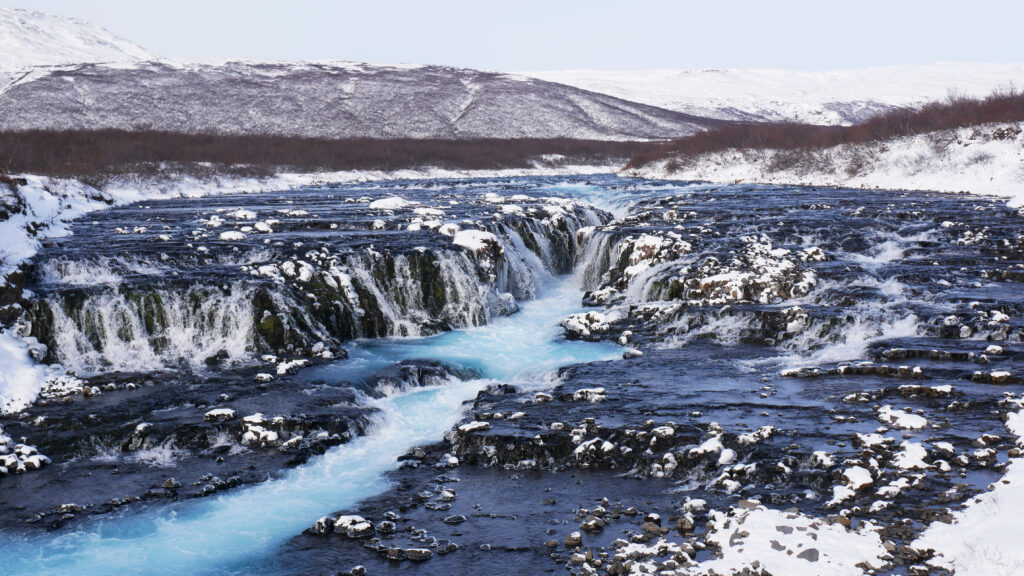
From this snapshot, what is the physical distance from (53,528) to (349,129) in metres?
113

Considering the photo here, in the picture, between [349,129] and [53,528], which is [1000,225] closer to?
[53,528]

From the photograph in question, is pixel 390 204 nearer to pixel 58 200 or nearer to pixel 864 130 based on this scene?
pixel 58 200

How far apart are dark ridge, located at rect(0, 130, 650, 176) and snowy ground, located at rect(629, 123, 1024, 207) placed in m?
26.9

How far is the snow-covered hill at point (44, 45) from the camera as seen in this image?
5812 inches

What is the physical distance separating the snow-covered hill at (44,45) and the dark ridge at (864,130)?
127 m

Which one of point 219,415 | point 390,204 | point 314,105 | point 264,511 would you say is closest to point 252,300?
point 219,415

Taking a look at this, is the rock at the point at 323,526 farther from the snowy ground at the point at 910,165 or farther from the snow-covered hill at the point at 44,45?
the snow-covered hill at the point at 44,45

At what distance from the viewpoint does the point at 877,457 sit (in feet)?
34.9

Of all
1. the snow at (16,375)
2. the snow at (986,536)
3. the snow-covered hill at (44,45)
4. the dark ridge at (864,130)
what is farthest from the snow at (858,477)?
the snow-covered hill at (44,45)

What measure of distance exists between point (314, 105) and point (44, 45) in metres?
81.6

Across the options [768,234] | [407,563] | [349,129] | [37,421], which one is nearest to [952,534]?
[407,563]

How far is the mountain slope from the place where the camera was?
110 metres

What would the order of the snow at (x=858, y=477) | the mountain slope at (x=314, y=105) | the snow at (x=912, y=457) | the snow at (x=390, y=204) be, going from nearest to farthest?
1. the snow at (x=858, y=477)
2. the snow at (x=912, y=457)
3. the snow at (x=390, y=204)
4. the mountain slope at (x=314, y=105)

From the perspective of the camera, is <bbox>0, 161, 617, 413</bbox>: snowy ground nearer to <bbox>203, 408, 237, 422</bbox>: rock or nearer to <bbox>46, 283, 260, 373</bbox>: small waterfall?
<bbox>46, 283, 260, 373</bbox>: small waterfall
